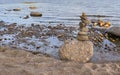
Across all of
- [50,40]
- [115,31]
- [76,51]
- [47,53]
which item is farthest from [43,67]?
[115,31]

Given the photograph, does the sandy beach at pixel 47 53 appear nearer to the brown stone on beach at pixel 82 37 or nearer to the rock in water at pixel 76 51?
the rock in water at pixel 76 51

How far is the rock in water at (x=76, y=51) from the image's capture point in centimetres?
1226

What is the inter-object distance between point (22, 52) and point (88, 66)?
320cm

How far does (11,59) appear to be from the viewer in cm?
1147

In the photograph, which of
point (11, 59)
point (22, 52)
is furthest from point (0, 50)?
point (11, 59)

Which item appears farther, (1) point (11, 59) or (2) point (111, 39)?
(2) point (111, 39)

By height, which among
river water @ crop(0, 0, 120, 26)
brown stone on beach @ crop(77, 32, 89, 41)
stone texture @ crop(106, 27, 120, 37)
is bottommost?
river water @ crop(0, 0, 120, 26)

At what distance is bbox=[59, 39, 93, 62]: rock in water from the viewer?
12258 mm

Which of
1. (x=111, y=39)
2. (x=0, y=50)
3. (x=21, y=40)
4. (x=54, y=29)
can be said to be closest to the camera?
(x=0, y=50)

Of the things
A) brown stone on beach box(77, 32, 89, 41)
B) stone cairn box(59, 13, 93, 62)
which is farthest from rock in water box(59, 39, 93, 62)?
brown stone on beach box(77, 32, 89, 41)

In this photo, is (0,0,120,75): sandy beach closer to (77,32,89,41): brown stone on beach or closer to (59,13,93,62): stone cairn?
(59,13,93,62): stone cairn

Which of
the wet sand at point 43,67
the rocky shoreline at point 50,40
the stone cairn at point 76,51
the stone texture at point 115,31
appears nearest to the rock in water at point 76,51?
the stone cairn at point 76,51

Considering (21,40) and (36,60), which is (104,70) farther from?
(21,40)

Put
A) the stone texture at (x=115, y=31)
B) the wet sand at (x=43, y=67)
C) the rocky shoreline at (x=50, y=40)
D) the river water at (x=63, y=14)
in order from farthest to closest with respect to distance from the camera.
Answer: the river water at (x=63, y=14) < the stone texture at (x=115, y=31) < the rocky shoreline at (x=50, y=40) < the wet sand at (x=43, y=67)
